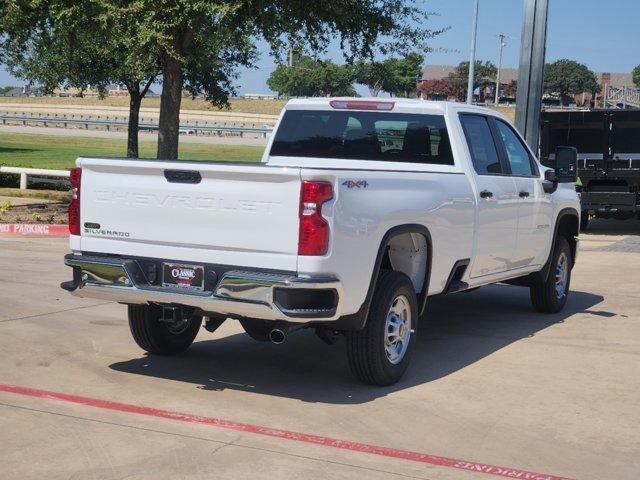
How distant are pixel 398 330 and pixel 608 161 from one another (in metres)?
13.3

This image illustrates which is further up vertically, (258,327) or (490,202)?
(490,202)

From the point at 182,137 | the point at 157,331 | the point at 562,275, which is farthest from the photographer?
the point at 182,137

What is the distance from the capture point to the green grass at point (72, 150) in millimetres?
43531

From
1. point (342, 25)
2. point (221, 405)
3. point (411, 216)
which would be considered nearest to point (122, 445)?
point (221, 405)

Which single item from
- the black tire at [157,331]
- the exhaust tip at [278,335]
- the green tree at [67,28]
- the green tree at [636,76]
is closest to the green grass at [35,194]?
the green tree at [67,28]

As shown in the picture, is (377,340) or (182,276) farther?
(377,340)

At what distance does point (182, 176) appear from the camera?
6598 mm

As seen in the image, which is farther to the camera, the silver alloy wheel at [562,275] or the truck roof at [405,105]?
the silver alloy wheel at [562,275]

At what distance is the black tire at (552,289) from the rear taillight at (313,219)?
15.1 ft

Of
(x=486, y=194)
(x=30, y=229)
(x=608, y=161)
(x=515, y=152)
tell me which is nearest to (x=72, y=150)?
(x=30, y=229)

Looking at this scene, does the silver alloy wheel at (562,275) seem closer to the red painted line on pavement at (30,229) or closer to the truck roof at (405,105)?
the truck roof at (405,105)

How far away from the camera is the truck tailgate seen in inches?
246

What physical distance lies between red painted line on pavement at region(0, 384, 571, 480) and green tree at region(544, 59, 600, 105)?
5669 inches

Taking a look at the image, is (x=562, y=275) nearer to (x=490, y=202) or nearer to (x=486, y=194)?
(x=490, y=202)
